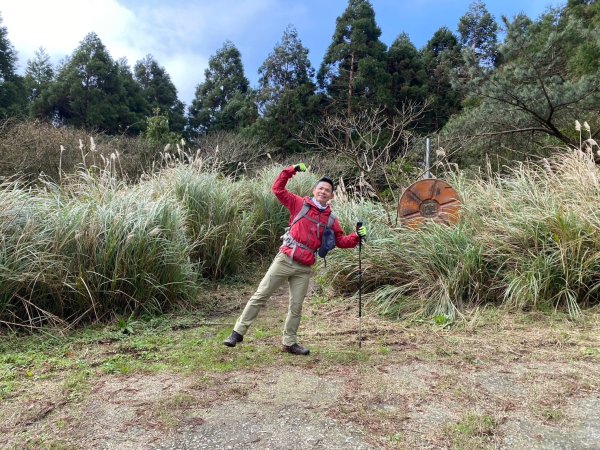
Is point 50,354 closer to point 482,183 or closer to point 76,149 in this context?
point 482,183

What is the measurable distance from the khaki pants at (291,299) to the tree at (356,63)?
66.3 ft

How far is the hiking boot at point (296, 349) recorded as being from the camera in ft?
11.5

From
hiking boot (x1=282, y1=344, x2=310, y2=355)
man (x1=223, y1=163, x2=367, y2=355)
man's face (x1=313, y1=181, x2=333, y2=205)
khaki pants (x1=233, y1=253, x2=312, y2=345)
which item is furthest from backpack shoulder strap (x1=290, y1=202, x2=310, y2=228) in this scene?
hiking boot (x1=282, y1=344, x2=310, y2=355)

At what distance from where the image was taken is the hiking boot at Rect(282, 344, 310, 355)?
350cm

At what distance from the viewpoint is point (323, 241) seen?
3.71 m

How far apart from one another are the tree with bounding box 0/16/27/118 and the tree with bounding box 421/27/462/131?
22075 millimetres

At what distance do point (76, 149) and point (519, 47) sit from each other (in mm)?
11072

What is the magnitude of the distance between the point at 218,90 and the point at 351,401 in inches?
1215

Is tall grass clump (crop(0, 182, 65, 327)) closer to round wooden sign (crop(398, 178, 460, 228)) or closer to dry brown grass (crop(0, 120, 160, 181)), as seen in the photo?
round wooden sign (crop(398, 178, 460, 228))

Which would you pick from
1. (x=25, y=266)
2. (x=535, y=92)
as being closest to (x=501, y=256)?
(x=25, y=266)

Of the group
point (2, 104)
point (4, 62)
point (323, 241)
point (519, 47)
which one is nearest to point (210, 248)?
point (323, 241)

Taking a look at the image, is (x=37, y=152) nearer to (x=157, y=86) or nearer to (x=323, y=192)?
(x=323, y=192)

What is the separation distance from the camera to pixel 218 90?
3123 cm

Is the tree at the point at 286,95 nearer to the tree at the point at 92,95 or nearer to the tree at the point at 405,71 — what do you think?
the tree at the point at 405,71
